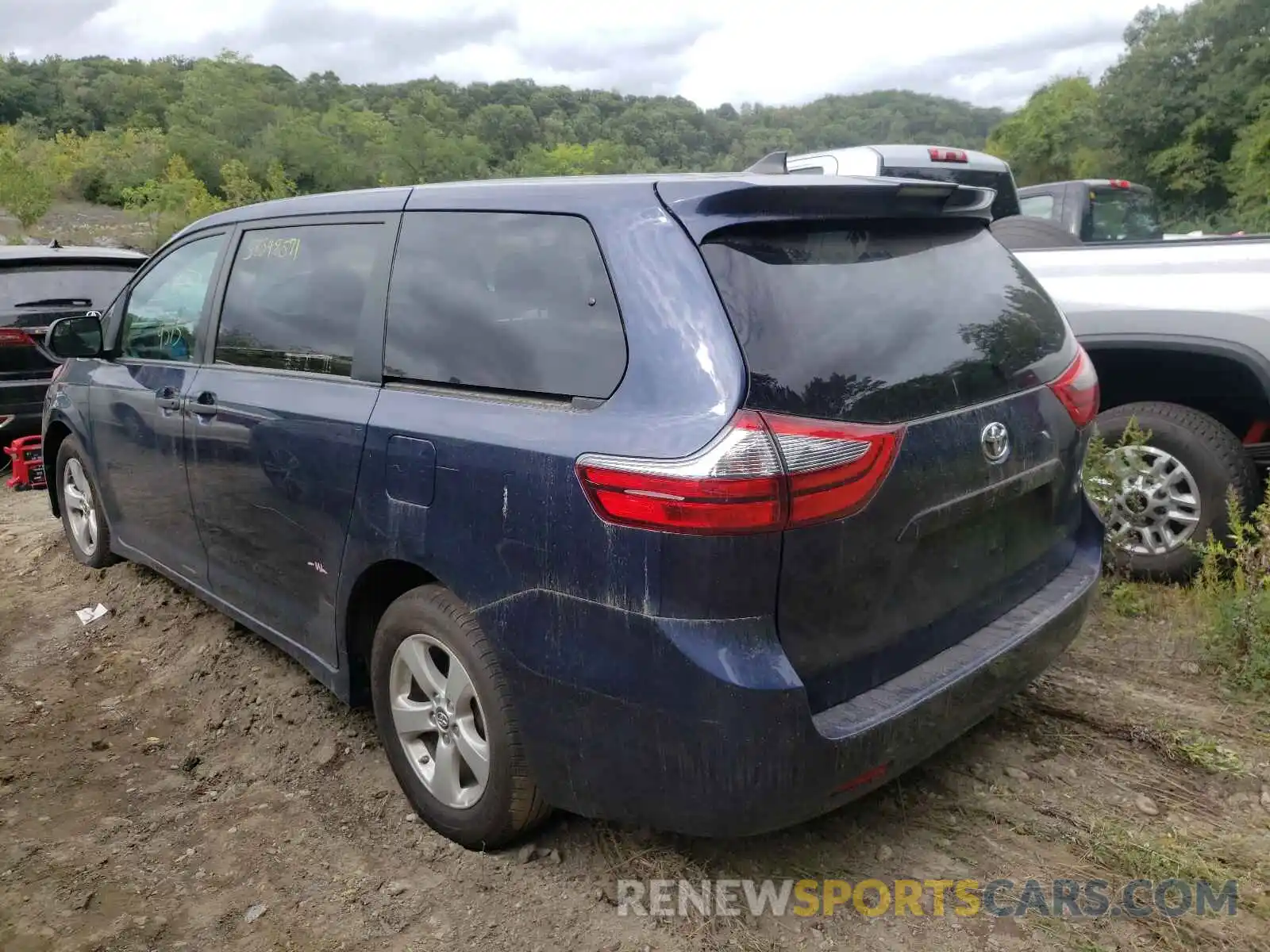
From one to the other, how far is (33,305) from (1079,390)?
6.88 metres

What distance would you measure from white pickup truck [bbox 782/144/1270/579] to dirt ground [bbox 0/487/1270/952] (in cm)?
60

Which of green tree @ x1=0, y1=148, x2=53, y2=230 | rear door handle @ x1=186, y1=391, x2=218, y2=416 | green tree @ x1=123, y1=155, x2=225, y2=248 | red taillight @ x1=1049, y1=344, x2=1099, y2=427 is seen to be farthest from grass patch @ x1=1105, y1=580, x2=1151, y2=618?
green tree @ x1=123, y1=155, x2=225, y2=248

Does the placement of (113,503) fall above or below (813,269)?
below

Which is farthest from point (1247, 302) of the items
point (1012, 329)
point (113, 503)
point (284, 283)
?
point (113, 503)

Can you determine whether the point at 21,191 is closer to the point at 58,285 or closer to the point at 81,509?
the point at 58,285

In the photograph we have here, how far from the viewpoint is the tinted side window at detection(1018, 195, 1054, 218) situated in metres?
8.86

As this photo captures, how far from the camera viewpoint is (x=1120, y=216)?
9.10 m

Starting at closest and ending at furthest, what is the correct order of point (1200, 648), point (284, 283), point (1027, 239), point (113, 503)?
point (284, 283)
point (1200, 648)
point (113, 503)
point (1027, 239)

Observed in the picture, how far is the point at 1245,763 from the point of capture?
2877mm

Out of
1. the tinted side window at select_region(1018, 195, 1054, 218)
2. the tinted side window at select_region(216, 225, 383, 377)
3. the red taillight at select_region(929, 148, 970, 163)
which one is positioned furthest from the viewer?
the tinted side window at select_region(1018, 195, 1054, 218)

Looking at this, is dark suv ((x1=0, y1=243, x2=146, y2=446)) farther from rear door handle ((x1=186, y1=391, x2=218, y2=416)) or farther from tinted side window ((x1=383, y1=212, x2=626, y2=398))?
tinted side window ((x1=383, y1=212, x2=626, y2=398))

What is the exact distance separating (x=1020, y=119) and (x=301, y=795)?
84.1 metres

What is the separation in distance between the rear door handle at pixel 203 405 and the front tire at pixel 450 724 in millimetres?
1192

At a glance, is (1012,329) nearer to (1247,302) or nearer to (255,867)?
(1247,302)
